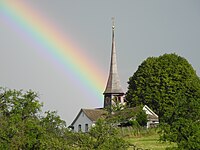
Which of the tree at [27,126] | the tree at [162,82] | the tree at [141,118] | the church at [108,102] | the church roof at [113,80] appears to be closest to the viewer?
the tree at [27,126]

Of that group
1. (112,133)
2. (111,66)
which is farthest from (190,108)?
(111,66)

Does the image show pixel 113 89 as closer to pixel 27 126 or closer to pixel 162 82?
pixel 162 82

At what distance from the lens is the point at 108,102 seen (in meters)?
95.3

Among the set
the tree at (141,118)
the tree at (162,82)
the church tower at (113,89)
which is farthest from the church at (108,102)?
the tree at (141,118)

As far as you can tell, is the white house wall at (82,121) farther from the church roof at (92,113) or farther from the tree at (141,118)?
the tree at (141,118)

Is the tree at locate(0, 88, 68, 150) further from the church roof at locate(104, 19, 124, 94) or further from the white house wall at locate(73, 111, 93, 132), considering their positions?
the church roof at locate(104, 19, 124, 94)

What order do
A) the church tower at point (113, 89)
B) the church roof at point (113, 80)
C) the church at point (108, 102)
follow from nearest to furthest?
the church at point (108, 102) → the church tower at point (113, 89) → the church roof at point (113, 80)

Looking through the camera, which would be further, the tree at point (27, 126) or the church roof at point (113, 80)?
the church roof at point (113, 80)

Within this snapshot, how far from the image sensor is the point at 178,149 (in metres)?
20.4

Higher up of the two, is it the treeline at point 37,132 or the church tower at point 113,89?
the church tower at point 113,89

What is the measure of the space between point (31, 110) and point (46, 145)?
2643mm

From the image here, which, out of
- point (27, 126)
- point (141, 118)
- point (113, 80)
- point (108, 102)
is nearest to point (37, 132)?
point (27, 126)

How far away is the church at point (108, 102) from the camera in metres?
79.7

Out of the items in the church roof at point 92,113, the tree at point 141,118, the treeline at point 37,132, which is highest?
the church roof at point 92,113
